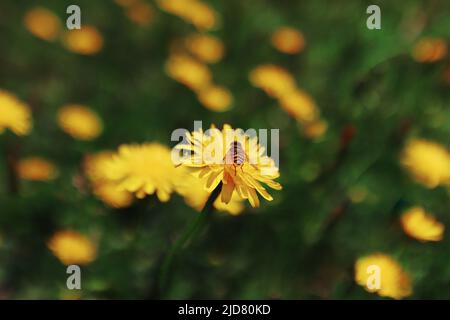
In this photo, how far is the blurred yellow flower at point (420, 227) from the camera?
4.88 ft

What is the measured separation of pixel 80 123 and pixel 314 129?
2.50ft

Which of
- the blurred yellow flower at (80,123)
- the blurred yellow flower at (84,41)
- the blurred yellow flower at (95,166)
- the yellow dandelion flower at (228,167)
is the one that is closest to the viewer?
the yellow dandelion flower at (228,167)

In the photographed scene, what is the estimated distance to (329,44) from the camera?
2.46 metres

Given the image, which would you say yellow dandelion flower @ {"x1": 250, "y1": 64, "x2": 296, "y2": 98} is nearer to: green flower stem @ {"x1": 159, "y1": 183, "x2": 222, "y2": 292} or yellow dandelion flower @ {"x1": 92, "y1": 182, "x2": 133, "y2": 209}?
yellow dandelion flower @ {"x1": 92, "y1": 182, "x2": 133, "y2": 209}

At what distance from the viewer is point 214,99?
6.73 feet

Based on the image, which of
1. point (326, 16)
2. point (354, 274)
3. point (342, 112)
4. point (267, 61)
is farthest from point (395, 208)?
point (326, 16)

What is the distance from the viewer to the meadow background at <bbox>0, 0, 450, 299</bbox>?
162 cm

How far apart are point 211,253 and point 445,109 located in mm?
1103

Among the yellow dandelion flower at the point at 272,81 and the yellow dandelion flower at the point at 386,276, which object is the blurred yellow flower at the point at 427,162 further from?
the yellow dandelion flower at the point at 272,81

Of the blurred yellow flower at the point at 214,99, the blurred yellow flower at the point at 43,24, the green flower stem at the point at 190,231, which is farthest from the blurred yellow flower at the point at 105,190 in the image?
the blurred yellow flower at the point at 43,24

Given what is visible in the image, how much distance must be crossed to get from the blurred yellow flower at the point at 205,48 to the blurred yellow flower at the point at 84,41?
347 millimetres

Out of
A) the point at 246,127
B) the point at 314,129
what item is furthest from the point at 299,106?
the point at 246,127

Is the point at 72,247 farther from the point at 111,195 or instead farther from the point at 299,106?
the point at 299,106

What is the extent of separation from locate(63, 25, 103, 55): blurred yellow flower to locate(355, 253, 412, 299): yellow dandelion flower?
50.5 inches
